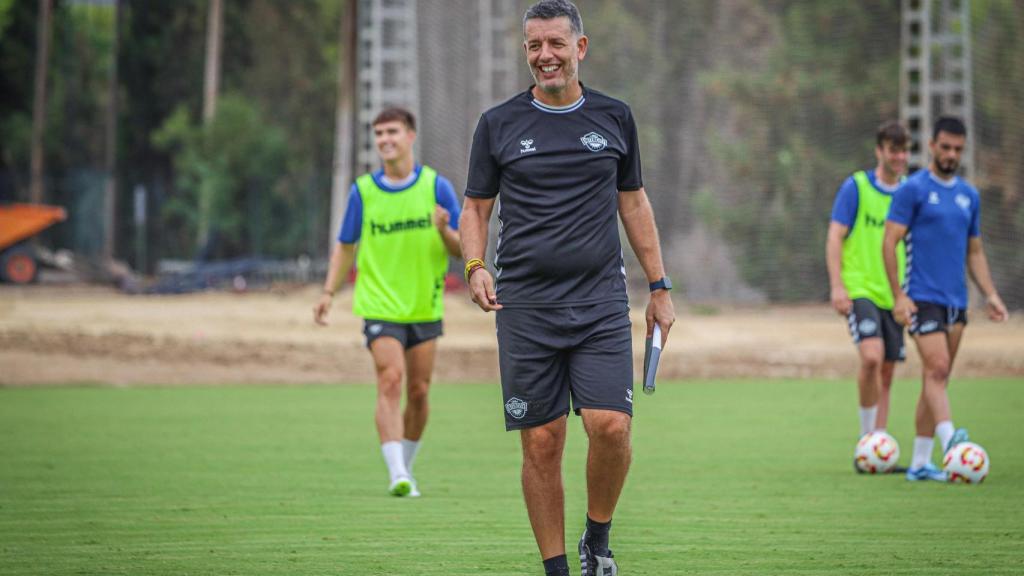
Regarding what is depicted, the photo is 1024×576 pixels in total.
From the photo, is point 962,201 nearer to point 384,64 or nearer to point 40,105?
point 384,64

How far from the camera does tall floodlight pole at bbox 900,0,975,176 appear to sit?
27812 mm

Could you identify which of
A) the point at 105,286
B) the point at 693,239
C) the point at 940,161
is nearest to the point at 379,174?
the point at 940,161

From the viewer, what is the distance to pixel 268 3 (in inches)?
2391

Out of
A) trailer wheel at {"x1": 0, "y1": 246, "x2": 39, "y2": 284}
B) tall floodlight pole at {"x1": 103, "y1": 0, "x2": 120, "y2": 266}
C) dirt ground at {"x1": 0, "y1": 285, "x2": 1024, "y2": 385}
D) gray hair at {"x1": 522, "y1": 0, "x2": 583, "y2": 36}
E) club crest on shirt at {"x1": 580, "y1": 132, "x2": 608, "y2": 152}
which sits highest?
gray hair at {"x1": 522, "y1": 0, "x2": 583, "y2": 36}

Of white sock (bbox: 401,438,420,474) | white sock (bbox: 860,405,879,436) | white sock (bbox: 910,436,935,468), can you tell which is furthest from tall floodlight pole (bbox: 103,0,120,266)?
white sock (bbox: 910,436,935,468)

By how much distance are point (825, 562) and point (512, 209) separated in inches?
92.8

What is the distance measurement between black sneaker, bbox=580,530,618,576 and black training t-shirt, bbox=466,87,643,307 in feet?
3.50

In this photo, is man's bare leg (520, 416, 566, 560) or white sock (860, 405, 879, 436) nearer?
man's bare leg (520, 416, 566, 560)

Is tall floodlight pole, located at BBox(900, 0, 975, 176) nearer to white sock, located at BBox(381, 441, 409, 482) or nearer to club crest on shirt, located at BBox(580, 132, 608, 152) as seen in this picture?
white sock, located at BBox(381, 441, 409, 482)

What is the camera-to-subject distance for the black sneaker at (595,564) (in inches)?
257

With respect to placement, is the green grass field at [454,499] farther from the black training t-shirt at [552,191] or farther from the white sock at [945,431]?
the black training t-shirt at [552,191]

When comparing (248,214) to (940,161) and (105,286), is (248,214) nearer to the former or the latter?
(105,286)

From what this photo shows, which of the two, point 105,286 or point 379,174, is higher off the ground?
point 379,174

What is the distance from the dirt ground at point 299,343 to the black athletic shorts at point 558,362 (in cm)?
1636
